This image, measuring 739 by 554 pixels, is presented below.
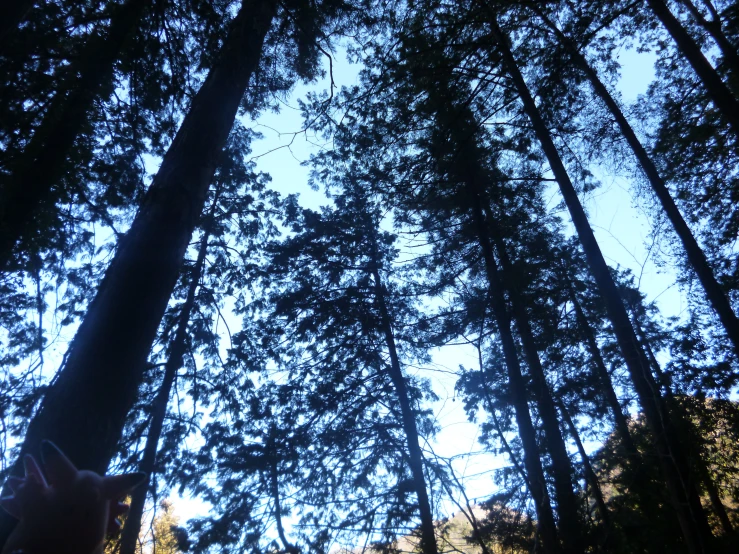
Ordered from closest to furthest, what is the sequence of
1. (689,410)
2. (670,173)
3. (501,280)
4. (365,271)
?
(689,410) < (501,280) < (670,173) < (365,271)

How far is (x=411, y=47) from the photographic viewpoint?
7309 millimetres

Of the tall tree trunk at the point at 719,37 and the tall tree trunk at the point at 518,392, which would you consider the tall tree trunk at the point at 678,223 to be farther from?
the tall tree trunk at the point at 518,392

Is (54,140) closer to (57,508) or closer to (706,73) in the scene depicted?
(57,508)

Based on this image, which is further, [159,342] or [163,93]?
[159,342]

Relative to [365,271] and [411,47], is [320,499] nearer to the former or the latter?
[365,271]

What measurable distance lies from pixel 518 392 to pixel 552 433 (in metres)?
1.09

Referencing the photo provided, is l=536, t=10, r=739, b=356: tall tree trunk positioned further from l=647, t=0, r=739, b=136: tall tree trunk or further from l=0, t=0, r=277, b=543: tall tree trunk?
l=0, t=0, r=277, b=543: tall tree trunk

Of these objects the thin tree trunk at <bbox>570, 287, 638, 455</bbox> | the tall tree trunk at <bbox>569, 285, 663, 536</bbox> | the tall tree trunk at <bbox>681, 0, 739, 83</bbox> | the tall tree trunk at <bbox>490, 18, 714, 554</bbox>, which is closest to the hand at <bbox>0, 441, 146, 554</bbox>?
the tall tree trunk at <bbox>490, 18, 714, 554</bbox>

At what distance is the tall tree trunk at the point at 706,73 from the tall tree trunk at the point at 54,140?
25.6 ft

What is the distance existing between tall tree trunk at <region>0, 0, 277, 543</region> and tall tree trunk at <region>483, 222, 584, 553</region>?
4.85m

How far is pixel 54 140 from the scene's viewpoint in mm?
4723

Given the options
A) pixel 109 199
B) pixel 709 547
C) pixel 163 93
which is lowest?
pixel 709 547

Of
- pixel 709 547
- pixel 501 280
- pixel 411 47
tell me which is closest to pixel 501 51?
pixel 411 47

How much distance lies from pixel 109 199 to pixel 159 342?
16.4 ft
